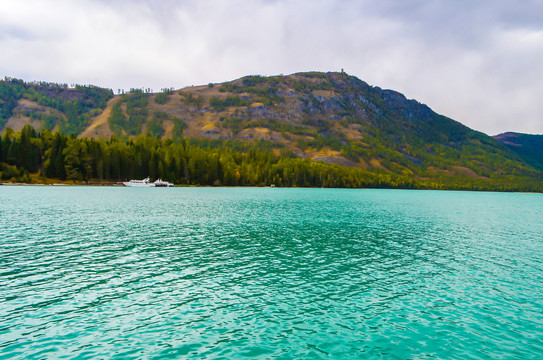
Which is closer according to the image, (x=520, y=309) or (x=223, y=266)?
(x=520, y=309)

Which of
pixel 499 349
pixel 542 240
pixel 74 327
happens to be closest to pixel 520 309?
pixel 499 349

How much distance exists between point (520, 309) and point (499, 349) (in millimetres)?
8187

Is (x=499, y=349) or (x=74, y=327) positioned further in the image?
(x=74, y=327)

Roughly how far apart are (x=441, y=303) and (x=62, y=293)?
29.0 metres

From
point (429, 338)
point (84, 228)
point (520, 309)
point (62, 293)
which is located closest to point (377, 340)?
point (429, 338)

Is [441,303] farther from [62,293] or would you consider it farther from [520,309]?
[62,293]

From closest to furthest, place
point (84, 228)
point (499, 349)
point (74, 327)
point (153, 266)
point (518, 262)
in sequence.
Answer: point (499, 349)
point (74, 327)
point (153, 266)
point (518, 262)
point (84, 228)

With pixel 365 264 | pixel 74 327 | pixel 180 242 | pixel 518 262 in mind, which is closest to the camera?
pixel 74 327

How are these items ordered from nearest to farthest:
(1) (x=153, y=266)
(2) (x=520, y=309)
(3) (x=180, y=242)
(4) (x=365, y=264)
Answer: (2) (x=520, y=309), (1) (x=153, y=266), (4) (x=365, y=264), (3) (x=180, y=242)

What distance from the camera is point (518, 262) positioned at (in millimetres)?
39125

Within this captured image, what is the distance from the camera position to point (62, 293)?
25141 millimetres

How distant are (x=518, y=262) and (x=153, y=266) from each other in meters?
41.9

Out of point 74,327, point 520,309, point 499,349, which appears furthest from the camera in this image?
point 520,309

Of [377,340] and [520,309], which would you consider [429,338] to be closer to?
[377,340]
